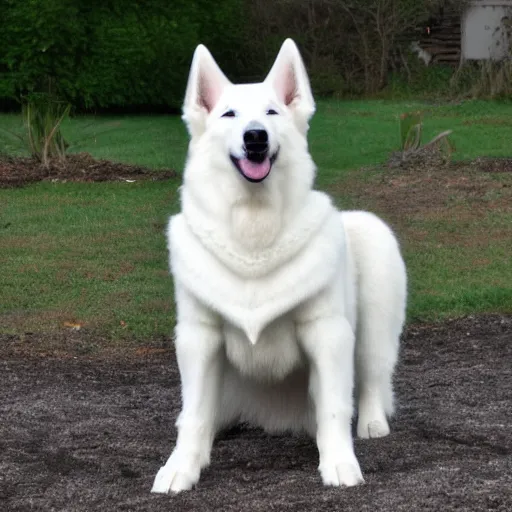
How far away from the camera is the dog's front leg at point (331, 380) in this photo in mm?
4453

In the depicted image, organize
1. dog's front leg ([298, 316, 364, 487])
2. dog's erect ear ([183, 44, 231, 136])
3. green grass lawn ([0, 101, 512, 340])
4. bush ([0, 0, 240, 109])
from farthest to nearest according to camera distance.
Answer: bush ([0, 0, 240, 109]), green grass lawn ([0, 101, 512, 340]), dog's erect ear ([183, 44, 231, 136]), dog's front leg ([298, 316, 364, 487])

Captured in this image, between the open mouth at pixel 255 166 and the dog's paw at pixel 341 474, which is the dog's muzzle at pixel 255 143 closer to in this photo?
the open mouth at pixel 255 166

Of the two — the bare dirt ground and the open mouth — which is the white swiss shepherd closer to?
Result: the open mouth

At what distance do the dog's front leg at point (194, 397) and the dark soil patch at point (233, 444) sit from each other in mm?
86

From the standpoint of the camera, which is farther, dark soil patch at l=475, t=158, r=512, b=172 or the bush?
the bush

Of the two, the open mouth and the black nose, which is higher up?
the black nose

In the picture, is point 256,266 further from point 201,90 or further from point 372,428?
point 372,428

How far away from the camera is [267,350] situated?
179 inches

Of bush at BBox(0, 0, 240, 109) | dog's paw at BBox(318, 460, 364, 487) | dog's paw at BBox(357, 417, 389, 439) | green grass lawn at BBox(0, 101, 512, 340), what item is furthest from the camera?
bush at BBox(0, 0, 240, 109)

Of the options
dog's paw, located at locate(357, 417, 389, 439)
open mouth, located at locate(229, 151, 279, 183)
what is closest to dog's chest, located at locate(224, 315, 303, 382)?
open mouth, located at locate(229, 151, 279, 183)

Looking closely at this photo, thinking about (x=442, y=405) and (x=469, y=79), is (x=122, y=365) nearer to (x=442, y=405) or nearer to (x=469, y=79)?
(x=442, y=405)

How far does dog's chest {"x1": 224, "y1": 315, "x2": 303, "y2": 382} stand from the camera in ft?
14.8

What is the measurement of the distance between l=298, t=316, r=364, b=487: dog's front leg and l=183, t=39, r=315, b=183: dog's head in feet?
2.09

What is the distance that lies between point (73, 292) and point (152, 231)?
251cm
